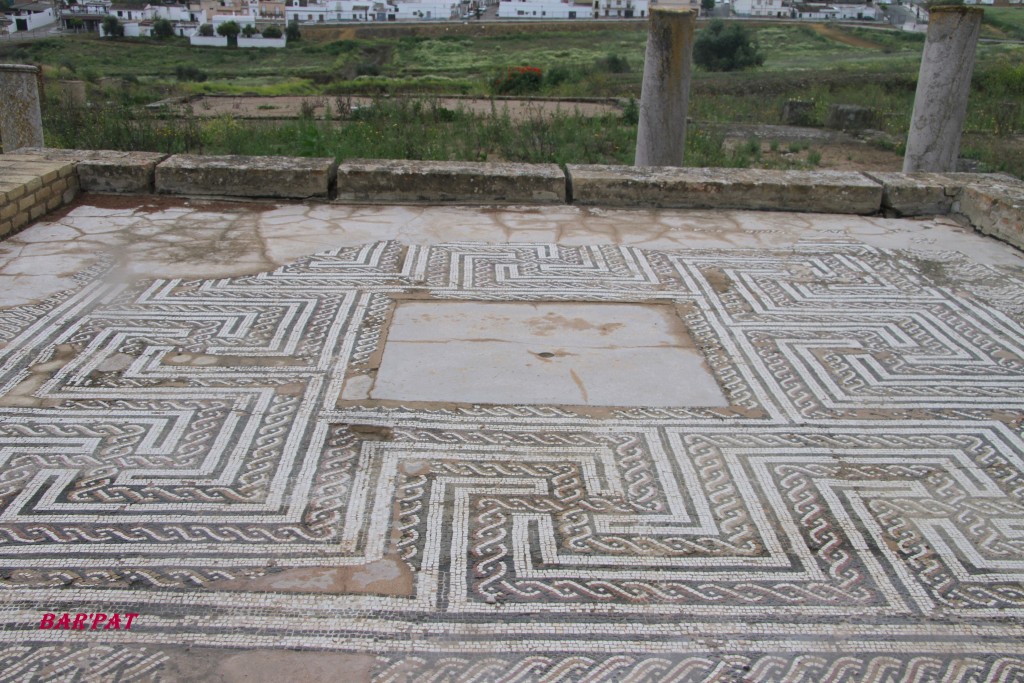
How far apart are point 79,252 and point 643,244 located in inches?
103

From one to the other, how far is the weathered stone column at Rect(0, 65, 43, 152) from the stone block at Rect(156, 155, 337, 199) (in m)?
1.65

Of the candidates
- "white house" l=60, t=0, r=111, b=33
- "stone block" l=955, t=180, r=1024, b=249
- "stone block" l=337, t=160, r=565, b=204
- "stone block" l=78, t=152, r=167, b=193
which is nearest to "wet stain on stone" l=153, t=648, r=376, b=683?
"stone block" l=337, t=160, r=565, b=204

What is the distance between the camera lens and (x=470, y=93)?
16.2 metres

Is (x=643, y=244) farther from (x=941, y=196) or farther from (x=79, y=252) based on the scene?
(x=79, y=252)

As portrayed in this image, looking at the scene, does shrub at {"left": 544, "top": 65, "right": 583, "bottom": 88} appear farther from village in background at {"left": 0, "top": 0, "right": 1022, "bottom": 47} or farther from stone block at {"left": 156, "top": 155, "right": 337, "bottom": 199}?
village in background at {"left": 0, "top": 0, "right": 1022, "bottom": 47}

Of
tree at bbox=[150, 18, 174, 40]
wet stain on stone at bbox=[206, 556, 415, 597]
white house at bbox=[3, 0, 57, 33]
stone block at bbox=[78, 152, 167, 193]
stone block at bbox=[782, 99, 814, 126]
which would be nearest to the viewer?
wet stain on stone at bbox=[206, 556, 415, 597]

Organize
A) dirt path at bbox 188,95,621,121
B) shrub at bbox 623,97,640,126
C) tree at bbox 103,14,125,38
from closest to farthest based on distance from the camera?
1. shrub at bbox 623,97,640,126
2. dirt path at bbox 188,95,621,121
3. tree at bbox 103,14,125,38

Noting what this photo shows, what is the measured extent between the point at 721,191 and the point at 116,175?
3.36m

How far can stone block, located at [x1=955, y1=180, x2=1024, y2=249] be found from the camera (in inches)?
168

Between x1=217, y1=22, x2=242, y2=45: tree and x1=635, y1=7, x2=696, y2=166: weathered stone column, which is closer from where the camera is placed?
x1=635, y1=7, x2=696, y2=166: weathered stone column

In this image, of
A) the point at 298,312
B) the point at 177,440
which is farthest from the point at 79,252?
the point at 177,440

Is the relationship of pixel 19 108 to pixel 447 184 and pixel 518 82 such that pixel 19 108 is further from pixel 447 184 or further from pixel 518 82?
pixel 518 82

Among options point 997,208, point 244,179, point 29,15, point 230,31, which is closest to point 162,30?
point 230,31

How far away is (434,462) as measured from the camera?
2.28 metres
